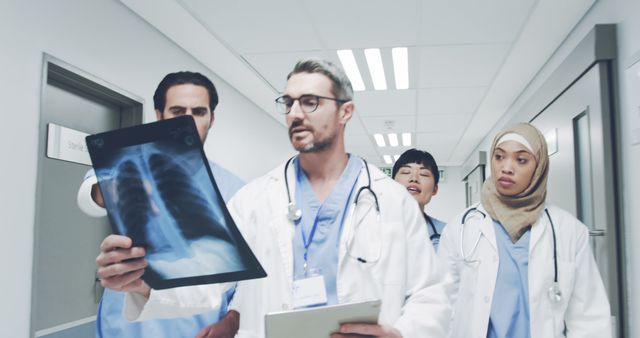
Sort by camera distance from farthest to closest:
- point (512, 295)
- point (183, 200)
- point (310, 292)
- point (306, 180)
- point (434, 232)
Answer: point (434, 232) < point (512, 295) < point (306, 180) < point (310, 292) < point (183, 200)

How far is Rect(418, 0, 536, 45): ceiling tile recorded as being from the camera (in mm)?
2512

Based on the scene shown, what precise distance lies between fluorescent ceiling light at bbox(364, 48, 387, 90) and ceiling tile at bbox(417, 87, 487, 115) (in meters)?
0.36

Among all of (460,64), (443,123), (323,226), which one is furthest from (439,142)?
(323,226)

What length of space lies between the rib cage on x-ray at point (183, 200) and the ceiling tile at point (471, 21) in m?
1.91

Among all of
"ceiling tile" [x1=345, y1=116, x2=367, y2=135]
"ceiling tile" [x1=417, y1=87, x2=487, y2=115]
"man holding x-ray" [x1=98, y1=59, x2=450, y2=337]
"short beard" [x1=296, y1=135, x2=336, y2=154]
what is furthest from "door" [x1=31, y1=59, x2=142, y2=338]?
"ceiling tile" [x1=345, y1=116, x2=367, y2=135]

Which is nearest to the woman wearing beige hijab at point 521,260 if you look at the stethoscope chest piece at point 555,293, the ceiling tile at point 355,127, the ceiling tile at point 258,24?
the stethoscope chest piece at point 555,293

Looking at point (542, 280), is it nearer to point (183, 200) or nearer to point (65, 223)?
point (183, 200)

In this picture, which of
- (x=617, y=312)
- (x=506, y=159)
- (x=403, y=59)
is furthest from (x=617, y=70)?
(x=403, y=59)

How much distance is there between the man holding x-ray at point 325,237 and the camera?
1.17m

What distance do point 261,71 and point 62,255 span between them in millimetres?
1840

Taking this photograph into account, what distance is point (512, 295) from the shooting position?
1.76 m

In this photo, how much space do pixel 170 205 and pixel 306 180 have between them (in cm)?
54

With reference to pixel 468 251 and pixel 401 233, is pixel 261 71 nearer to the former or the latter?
pixel 468 251

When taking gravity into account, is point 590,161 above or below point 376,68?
below
